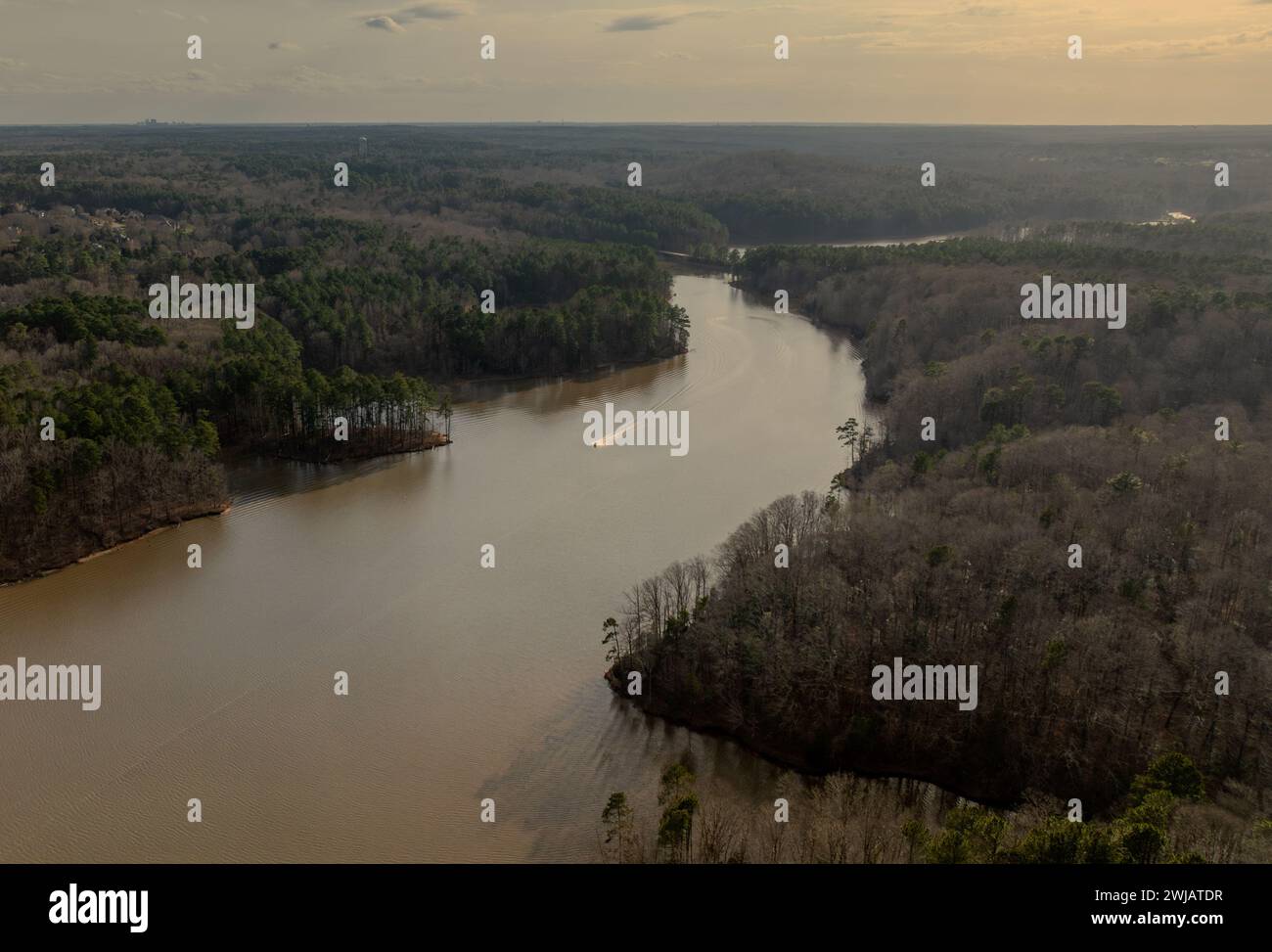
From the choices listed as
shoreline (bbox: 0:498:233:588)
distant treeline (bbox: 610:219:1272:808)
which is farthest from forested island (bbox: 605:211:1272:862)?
shoreline (bbox: 0:498:233:588)

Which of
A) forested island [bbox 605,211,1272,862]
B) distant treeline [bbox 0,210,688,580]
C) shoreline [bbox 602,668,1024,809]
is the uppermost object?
distant treeline [bbox 0,210,688,580]

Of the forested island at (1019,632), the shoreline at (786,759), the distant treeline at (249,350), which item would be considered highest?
the distant treeline at (249,350)

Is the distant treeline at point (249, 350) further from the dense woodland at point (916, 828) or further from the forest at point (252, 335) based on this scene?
the dense woodland at point (916, 828)

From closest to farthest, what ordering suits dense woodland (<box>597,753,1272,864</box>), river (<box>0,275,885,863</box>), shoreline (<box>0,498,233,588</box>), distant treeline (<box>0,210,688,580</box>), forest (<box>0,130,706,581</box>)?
dense woodland (<box>597,753,1272,864</box>), river (<box>0,275,885,863</box>), shoreline (<box>0,498,233,588</box>), distant treeline (<box>0,210,688,580</box>), forest (<box>0,130,706,581</box>)

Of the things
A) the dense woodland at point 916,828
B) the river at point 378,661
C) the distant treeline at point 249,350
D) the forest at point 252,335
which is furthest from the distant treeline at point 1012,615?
the forest at point 252,335

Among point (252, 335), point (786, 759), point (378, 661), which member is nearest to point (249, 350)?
point (252, 335)

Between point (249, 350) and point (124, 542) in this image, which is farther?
point (249, 350)

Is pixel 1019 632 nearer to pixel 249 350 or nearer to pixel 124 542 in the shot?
pixel 124 542

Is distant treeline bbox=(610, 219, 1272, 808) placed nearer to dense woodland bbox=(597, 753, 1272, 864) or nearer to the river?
dense woodland bbox=(597, 753, 1272, 864)
